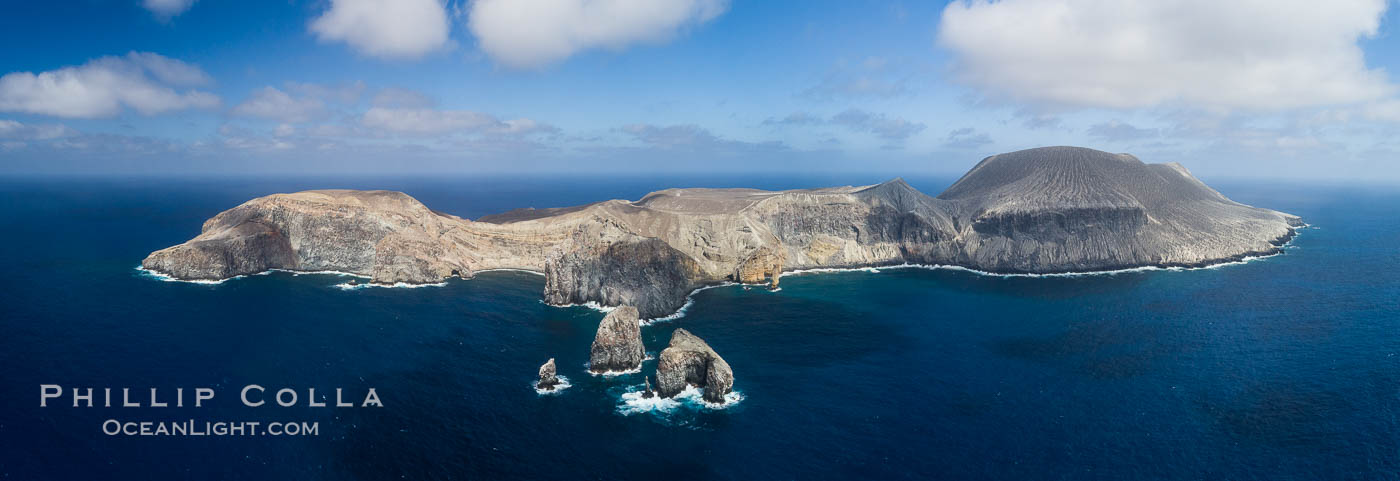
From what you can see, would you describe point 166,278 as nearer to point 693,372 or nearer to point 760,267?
point 693,372

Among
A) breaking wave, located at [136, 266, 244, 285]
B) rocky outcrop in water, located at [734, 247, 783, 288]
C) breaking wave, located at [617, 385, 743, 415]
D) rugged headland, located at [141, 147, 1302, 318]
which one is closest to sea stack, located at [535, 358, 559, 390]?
breaking wave, located at [617, 385, 743, 415]

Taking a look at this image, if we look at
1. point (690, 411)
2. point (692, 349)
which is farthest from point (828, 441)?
point (692, 349)

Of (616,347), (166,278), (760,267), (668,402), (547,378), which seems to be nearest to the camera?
(668,402)

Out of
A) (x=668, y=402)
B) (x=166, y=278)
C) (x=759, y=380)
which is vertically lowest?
(x=668, y=402)

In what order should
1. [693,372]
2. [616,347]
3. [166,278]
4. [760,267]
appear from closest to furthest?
[693,372], [616,347], [166,278], [760,267]

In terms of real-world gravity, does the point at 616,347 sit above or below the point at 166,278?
below

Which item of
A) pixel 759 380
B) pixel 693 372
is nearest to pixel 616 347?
pixel 693 372
